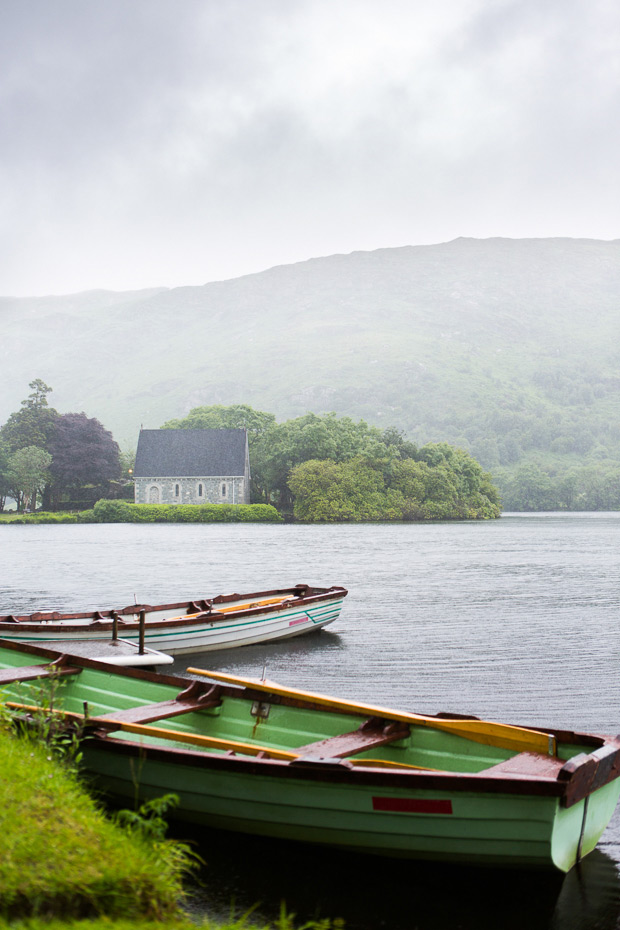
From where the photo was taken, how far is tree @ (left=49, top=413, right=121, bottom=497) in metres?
93.2

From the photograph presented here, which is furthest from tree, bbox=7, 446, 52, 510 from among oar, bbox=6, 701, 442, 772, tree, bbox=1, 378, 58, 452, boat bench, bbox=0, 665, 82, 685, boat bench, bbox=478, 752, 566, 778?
boat bench, bbox=478, 752, 566, 778

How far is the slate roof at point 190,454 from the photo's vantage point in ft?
309

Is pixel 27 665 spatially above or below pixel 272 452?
below

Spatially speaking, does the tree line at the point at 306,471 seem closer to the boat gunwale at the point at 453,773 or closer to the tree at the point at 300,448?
the tree at the point at 300,448

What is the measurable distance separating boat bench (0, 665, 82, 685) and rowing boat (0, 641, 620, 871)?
244mm

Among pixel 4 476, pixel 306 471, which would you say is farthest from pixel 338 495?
pixel 4 476

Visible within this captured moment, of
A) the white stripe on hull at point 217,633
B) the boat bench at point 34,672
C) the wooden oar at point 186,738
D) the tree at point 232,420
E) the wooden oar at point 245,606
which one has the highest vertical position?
the tree at point 232,420

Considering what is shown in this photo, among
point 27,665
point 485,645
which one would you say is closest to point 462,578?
point 485,645

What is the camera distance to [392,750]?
22.2 ft

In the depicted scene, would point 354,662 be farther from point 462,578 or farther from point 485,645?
point 462,578

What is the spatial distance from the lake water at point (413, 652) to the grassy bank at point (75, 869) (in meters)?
0.90

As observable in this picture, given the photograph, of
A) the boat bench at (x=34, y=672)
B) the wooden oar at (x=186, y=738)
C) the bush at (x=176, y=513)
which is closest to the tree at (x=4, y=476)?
the bush at (x=176, y=513)

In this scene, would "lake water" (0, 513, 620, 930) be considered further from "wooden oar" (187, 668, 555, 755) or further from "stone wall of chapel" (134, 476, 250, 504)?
"stone wall of chapel" (134, 476, 250, 504)

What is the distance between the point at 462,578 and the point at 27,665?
20.9 meters
